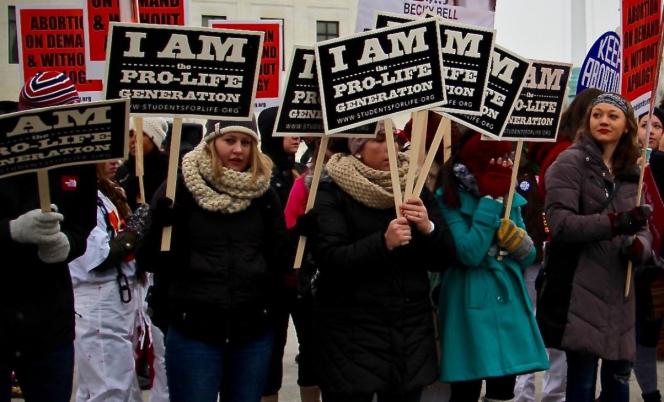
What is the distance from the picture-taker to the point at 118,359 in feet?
18.8

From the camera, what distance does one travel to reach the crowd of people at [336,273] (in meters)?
4.32

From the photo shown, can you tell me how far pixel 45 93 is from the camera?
4.34m

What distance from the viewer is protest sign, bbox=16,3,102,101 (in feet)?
Result: 24.7

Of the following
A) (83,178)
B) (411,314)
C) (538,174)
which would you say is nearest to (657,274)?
(538,174)

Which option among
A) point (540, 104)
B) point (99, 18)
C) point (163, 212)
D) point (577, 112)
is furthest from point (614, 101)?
point (99, 18)

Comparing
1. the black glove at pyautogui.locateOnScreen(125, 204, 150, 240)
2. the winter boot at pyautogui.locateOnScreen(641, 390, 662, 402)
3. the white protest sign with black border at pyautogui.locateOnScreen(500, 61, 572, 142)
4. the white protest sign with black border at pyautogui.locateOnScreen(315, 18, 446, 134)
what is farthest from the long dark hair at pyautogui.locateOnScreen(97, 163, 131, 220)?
the winter boot at pyautogui.locateOnScreen(641, 390, 662, 402)

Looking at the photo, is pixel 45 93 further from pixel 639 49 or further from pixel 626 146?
pixel 639 49

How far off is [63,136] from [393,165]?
5.25 feet

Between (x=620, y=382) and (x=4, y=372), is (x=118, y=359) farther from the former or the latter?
(x=620, y=382)

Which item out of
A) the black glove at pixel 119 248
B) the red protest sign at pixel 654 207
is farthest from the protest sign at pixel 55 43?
the red protest sign at pixel 654 207

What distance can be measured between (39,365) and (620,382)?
324 centimetres

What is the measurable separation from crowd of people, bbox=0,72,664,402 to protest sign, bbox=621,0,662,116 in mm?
720

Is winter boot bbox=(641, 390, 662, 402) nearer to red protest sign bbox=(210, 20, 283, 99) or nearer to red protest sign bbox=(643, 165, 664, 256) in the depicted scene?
red protest sign bbox=(643, 165, 664, 256)

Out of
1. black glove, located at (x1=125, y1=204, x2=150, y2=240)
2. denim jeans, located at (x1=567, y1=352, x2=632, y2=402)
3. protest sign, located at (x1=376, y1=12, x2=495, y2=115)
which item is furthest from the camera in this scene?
denim jeans, located at (x1=567, y1=352, x2=632, y2=402)
